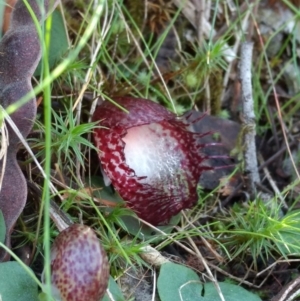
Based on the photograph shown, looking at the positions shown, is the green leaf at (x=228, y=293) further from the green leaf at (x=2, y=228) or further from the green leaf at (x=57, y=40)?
the green leaf at (x=57, y=40)

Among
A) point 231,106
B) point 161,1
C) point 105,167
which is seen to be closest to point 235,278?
point 105,167

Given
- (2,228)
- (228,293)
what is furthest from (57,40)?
(228,293)

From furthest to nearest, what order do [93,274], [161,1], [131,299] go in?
[161,1]
[131,299]
[93,274]

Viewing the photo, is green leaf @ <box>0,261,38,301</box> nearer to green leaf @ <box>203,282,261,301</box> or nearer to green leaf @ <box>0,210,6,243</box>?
green leaf @ <box>0,210,6,243</box>

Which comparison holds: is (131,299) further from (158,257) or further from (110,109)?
(110,109)

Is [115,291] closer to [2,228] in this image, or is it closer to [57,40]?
[2,228]
